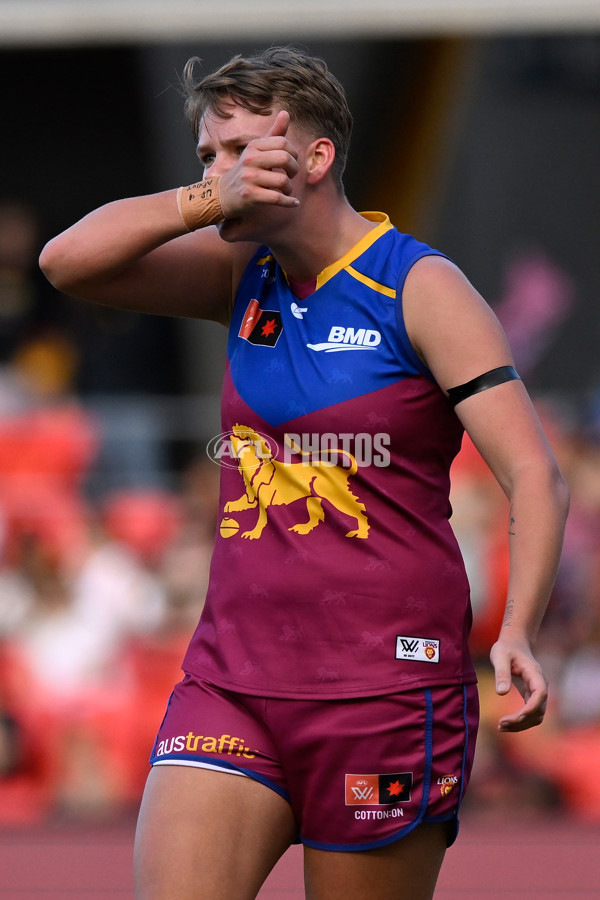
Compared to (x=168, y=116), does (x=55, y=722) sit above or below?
below

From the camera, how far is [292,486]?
2354mm

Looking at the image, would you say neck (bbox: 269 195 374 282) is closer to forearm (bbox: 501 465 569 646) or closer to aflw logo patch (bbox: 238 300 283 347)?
aflw logo patch (bbox: 238 300 283 347)

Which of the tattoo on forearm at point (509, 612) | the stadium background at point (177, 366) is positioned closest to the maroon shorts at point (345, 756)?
the tattoo on forearm at point (509, 612)

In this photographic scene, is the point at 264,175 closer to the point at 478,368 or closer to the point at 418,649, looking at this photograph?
the point at 478,368

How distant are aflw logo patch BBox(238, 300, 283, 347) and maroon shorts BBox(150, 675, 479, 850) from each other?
68cm

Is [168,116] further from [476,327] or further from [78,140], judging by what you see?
[476,327]

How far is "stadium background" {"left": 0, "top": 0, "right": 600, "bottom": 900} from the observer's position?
563cm

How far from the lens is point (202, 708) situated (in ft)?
7.83

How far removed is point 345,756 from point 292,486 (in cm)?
50

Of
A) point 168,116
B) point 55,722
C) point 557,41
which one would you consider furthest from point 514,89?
point 55,722

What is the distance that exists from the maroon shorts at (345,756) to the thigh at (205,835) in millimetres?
28

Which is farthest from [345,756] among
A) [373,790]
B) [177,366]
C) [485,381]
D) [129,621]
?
[177,366]

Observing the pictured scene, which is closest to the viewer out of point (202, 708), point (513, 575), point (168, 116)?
point (513, 575)

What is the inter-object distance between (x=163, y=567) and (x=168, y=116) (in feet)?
17.1
